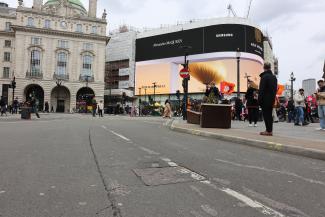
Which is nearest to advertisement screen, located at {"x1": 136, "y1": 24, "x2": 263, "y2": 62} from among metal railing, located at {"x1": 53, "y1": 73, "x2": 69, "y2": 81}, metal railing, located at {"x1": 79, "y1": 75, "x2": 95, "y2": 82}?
metal railing, located at {"x1": 79, "y1": 75, "x2": 95, "y2": 82}

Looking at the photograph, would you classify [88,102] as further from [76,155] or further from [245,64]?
[76,155]

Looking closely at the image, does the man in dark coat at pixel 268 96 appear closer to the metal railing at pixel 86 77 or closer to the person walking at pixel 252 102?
the person walking at pixel 252 102

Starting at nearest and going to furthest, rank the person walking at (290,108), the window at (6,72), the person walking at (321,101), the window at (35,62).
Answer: the person walking at (321,101) < the person walking at (290,108) < the window at (35,62) < the window at (6,72)

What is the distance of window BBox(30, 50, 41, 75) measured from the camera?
208 ft

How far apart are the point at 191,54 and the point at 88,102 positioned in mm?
25361

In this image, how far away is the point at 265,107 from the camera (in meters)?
8.66

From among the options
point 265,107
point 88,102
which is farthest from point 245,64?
point 265,107

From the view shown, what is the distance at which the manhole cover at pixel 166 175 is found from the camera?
3.85 metres

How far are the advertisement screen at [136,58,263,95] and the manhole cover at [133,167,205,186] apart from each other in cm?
6164

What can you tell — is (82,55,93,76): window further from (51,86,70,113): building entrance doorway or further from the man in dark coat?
the man in dark coat

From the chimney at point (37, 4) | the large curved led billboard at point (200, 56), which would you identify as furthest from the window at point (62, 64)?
the large curved led billboard at point (200, 56)

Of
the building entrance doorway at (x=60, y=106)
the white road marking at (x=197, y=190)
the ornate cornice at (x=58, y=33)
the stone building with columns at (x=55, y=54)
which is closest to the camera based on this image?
the white road marking at (x=197, y=190)

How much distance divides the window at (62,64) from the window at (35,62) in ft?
12.0

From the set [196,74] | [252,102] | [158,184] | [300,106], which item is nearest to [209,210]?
[158,184]
